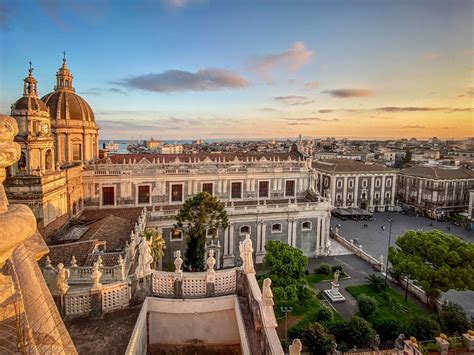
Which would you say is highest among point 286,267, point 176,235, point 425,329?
point 176,235

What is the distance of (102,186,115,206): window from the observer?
32.1 m

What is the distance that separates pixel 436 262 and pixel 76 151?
107ft

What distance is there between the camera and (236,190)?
36656mm

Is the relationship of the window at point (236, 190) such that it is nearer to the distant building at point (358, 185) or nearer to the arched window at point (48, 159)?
the arched window at point (48, 159)

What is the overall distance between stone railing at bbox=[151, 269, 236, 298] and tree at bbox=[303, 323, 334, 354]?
10995mm

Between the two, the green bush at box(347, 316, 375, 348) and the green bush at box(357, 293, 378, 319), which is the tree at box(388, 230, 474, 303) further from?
the green bush at box(347, 316, 375, 348)

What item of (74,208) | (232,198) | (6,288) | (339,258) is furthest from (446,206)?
(6,288)

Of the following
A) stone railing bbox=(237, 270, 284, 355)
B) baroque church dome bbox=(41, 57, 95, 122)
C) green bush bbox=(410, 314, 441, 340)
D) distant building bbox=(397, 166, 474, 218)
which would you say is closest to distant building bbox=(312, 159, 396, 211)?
distant building bbox=(397, 166, 474, 218)

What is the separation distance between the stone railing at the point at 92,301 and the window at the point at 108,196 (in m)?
22.8

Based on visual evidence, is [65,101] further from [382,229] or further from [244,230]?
[382,229]

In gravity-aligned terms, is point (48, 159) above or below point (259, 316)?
above

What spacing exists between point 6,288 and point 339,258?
1428 inches

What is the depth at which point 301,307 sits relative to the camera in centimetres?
2542

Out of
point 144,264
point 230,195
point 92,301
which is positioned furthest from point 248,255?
point 230,195
